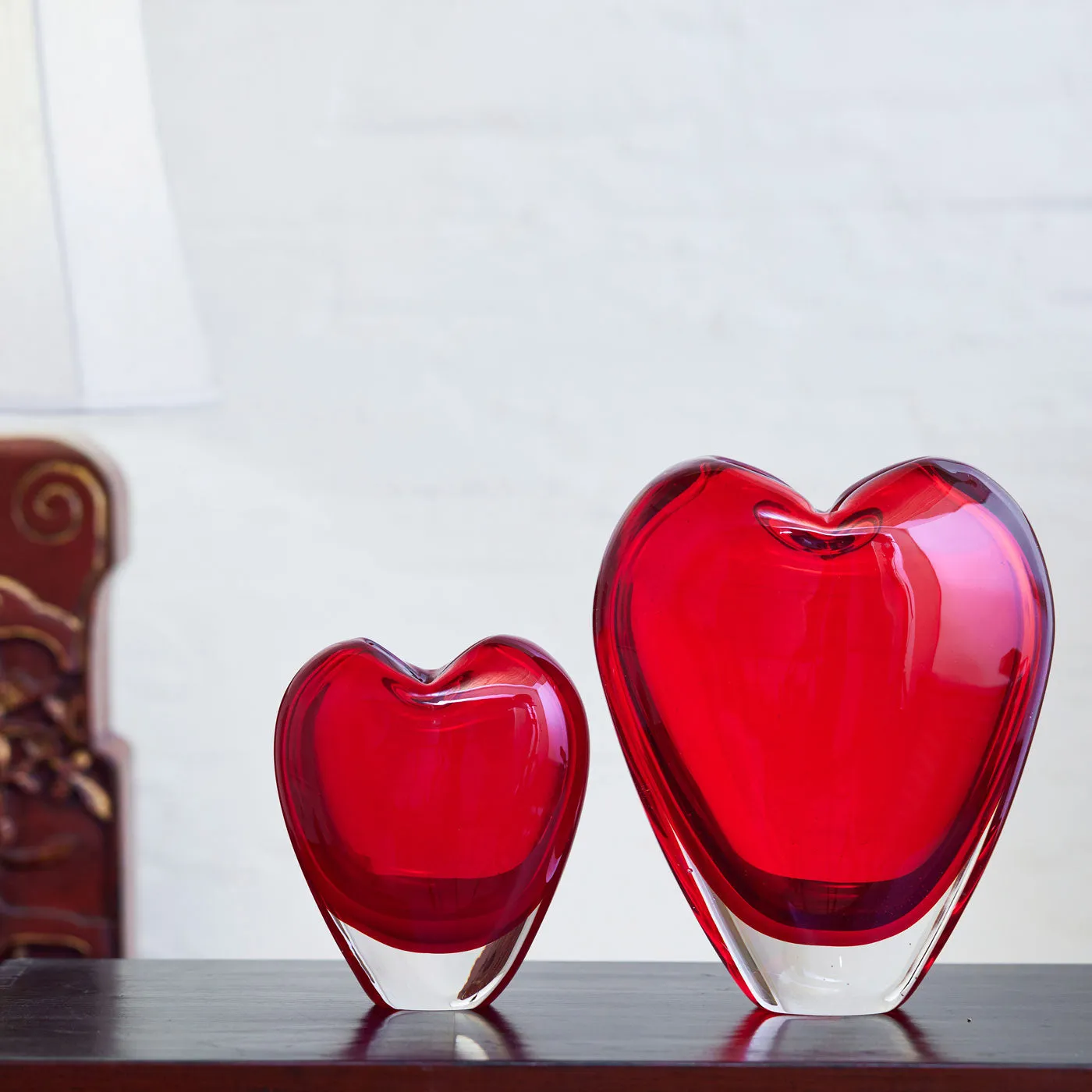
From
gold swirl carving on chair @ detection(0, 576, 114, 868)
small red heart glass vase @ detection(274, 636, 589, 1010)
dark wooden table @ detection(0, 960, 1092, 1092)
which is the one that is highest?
small red heart glass vase @ detection(274, 636, 589, 1010)

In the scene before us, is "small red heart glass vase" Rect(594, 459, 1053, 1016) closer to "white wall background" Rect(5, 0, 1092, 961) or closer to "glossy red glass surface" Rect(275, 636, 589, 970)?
"glossy red glass surface" Rect(275, 636, 589, 970)

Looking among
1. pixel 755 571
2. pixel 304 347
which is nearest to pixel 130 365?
pixel 304 347

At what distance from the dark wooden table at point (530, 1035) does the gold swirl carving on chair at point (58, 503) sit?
57cm

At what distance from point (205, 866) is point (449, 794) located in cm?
83

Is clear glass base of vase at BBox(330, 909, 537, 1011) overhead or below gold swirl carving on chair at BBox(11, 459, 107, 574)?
below

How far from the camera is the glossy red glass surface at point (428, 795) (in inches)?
19.1

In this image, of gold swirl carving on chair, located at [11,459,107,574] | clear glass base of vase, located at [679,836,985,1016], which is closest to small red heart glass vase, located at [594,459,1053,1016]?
clear glass base of vase, located at [679,836,985,1016]

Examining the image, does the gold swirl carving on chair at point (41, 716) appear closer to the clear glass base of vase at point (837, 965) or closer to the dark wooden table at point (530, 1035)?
the dark wooden table at point (530, 1035)

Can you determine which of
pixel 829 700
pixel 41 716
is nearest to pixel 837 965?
pixel 829 700

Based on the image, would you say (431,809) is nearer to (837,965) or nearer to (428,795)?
(428,795)

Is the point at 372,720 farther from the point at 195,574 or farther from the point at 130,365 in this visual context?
the point at 195,574

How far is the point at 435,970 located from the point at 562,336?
79 cm

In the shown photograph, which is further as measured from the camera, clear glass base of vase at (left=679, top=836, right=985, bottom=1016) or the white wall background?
the white wall background

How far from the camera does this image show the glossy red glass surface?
49 centimetres
